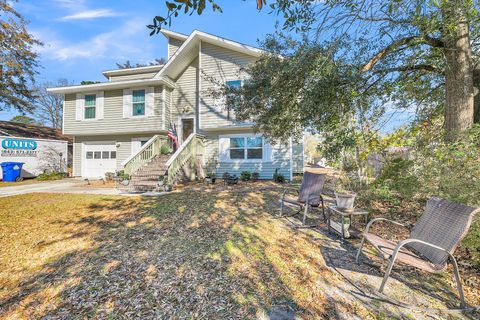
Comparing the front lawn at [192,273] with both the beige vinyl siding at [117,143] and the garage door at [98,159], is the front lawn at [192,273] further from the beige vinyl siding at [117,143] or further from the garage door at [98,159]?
the garage door at [98,159]

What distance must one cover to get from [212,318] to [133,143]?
45.3 ft

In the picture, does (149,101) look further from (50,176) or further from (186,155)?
(50,176)

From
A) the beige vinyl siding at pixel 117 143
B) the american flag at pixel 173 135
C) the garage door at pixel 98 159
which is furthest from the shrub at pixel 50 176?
the american flag at pixel 173 135

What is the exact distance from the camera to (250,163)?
12359mm

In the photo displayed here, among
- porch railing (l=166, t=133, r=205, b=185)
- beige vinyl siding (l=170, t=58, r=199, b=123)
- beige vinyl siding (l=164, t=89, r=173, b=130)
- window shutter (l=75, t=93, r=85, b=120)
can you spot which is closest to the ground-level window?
porch railing (l=166, t=133, r=205, b=185)

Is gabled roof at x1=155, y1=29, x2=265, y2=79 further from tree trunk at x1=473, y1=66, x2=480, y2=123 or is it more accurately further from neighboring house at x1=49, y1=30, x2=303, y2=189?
tree trunk at x1=473, y1=66, x2=480, y2=123

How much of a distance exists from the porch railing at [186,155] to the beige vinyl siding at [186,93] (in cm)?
204

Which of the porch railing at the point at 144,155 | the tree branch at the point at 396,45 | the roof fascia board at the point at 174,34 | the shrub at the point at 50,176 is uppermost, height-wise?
the roof fascia board at the point at 174,34

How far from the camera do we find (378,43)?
539 cm

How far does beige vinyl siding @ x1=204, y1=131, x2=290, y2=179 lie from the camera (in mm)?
11938

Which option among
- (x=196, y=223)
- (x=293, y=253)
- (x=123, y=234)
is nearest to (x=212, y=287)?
(x=293, y=253)

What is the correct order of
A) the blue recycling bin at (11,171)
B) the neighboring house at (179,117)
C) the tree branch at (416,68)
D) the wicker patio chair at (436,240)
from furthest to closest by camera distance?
the blue recycling bin at (11,171), the neighboring house at (179,117), the tree branch at (416,68), the wicker patio chair at (436,240)

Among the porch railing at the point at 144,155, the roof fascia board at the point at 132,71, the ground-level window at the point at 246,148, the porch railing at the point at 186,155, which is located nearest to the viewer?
the porch railing at the point at 186,155

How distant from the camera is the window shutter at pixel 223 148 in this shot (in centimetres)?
1263
